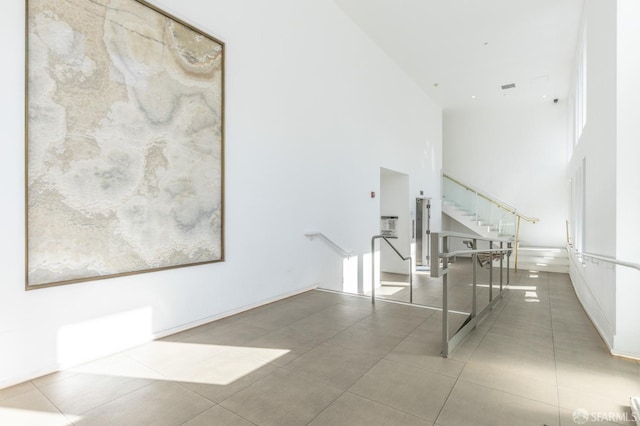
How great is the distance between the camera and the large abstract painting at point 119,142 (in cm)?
255

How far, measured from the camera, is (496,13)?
20.4 feet

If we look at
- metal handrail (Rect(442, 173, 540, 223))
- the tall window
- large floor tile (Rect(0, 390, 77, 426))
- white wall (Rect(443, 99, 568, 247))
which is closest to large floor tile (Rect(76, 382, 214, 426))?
large floor tile (Rect(0, 390, 77, 426))

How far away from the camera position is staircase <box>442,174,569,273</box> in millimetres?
9430

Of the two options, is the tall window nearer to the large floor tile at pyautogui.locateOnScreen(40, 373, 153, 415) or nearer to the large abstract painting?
the large abstract painting

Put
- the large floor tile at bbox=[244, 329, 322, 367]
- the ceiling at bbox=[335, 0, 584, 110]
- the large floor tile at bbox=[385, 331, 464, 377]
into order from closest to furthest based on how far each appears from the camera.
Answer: the large floor tile at bbox=[385, 331, 464, 377] → the large floor tile at bbox=[244, 329, 322, 367] → the ceiling at bbox=[335, 0, 584, 110]

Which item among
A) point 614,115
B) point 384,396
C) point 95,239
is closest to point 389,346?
point 384,396

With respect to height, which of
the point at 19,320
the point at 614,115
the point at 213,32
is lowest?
the point at 19,320

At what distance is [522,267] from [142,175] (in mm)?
10089

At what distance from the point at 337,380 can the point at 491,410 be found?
40.7 inches

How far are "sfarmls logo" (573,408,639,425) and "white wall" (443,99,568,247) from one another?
10312 millimetres

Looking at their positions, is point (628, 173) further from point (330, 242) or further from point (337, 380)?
point (330, 242)

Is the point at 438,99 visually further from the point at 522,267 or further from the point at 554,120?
the point at 522,267

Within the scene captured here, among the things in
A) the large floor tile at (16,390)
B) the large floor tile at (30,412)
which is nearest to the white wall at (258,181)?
the large floor tile at (16,390)

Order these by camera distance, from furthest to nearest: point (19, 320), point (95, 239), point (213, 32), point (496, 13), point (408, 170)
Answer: point (408, 170) → point (496, 13) → point (213, 32) → point (95, 239) → point (19, 320)
